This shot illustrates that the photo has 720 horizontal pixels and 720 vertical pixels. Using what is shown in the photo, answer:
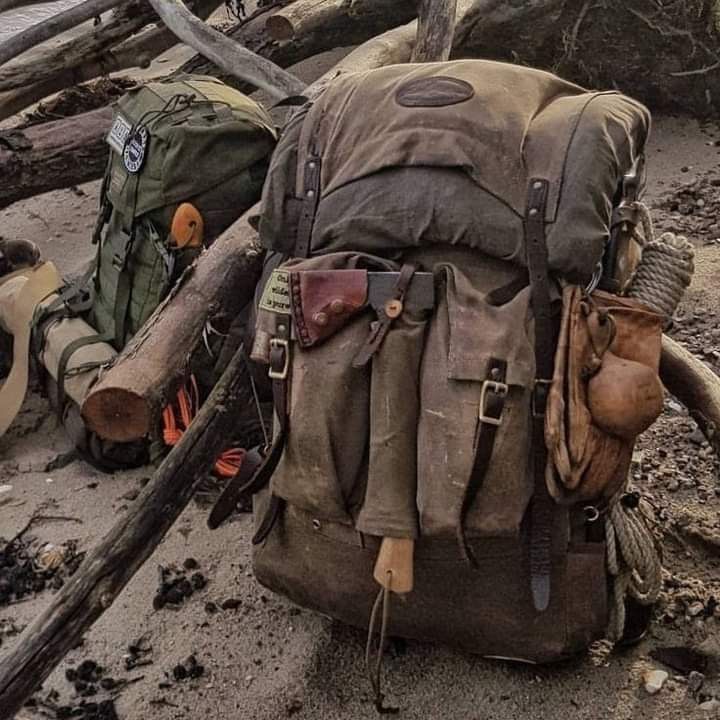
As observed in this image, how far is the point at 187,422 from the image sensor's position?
3898 mm

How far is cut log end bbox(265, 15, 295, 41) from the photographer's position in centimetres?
545

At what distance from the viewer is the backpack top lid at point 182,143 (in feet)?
12.5

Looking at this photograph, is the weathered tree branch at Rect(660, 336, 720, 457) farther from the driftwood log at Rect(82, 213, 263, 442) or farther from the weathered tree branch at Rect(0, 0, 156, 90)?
the weathered tree branch at Rect(0, 0, 156, 90)

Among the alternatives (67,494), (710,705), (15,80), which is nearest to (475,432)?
(710,705)

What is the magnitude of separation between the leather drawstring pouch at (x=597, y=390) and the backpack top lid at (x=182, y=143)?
176 cm

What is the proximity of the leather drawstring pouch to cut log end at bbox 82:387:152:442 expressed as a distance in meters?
0.92

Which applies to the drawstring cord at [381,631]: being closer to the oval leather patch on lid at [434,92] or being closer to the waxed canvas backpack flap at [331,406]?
the waxed canvas backpack flap at [331,406]

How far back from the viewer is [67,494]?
13.1 feet

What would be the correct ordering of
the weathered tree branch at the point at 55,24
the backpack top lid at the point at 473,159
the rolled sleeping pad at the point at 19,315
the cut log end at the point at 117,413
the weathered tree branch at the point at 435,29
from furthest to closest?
the weathered tree branch at the point at 55,24
the weathered tree branch at the point at 435,29
the rolled sleeping pad at the point at 19,315
the cut log end at the point at 117,413
the backpack top lid at the point at 473,159

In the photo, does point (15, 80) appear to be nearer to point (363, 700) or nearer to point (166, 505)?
point (166, 505)

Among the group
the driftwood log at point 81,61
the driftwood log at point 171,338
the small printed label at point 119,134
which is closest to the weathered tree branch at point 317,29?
the driftwood log at point 81,61

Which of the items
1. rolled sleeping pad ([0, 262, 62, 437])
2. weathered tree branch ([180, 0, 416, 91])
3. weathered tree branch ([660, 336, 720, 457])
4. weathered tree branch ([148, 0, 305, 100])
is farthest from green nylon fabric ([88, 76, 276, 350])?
weathered tree branch ([180, 0, 416, 91])

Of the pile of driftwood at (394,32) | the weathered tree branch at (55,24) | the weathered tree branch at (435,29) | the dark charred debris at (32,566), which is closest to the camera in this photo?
the dark charred debris at (32,566)

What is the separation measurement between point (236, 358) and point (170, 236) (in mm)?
1039
